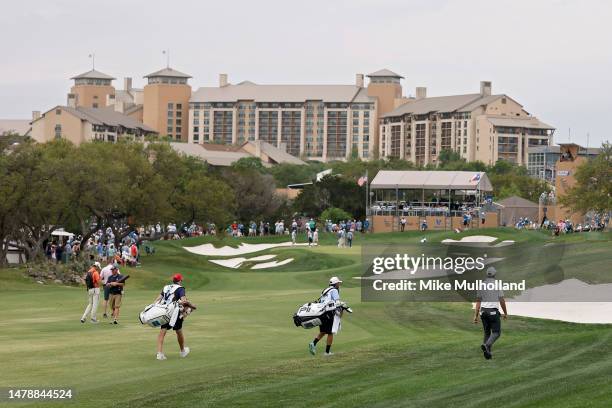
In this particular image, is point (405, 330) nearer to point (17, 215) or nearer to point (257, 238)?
point (17, 215)

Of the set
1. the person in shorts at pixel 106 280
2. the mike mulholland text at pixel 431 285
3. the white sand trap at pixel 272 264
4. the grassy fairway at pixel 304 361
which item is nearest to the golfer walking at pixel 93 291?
the person in shorts at pixel 106 280

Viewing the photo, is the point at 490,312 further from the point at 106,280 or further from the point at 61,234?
the point at 61,234

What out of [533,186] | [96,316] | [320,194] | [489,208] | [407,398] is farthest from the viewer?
[533,186]

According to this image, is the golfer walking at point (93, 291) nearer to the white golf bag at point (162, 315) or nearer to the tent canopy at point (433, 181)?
the white golf bag at point (162, 315)

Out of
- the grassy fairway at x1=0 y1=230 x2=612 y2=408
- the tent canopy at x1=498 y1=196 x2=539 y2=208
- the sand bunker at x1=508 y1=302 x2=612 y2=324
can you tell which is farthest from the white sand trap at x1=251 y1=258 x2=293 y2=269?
the tent canopy at x1=498 y1=196 x2=539 y2=208

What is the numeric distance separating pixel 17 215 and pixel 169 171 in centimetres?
1911

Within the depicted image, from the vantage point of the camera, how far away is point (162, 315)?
86.4 ft

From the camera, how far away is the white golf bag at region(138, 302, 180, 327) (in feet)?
86.4

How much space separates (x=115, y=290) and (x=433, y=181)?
7878 centimetres

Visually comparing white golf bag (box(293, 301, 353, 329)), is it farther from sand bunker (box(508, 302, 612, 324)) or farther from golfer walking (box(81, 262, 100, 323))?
sand bunker (box(508, 302, 612, 324))

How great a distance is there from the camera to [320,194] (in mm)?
131125

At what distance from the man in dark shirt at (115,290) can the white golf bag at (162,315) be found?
32.2 feet

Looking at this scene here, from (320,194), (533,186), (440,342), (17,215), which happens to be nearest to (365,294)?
(440,342)

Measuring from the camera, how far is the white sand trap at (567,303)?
37250mm
